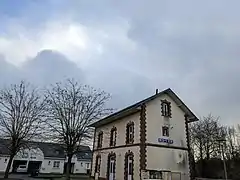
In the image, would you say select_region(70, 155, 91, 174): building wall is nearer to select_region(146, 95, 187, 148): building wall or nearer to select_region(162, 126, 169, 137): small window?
select_region(146, 95, 187, 148): building wall

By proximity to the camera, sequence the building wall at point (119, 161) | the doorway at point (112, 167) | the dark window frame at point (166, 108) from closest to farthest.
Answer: the building wall at point (119, 161) < the dark window frame at point (166, 108) < the doorway at point (112, 167)

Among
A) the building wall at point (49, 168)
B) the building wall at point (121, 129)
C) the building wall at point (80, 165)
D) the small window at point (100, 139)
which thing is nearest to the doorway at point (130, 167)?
the building wall at point (121, 129)

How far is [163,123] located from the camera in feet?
76.9

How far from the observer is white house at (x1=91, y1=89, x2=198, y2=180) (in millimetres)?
21641

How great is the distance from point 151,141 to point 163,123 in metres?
2.31

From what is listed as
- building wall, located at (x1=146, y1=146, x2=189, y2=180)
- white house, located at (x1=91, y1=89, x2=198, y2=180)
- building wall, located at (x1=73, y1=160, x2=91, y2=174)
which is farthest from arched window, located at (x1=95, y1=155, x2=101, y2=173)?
building wall, located at (x1=73, y1=160, x2=91, y2=174)

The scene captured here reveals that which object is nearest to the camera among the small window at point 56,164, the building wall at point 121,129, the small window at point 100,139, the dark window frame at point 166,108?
the building wall at point 121,129

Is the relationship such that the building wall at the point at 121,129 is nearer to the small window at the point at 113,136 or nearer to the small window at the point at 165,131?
the small window at the point at 113,136

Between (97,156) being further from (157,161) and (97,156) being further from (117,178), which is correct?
(157,161)

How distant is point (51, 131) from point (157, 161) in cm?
1006

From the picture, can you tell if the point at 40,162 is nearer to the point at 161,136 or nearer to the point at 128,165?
the point at 128,165

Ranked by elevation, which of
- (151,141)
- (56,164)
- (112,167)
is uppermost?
(151,141)

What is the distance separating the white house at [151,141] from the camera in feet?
71.0

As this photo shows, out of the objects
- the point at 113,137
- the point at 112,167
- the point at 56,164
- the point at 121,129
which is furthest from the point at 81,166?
the point at 121,129
